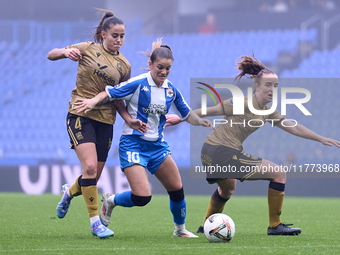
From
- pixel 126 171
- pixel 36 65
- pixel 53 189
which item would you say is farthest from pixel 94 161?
pixel 36 65

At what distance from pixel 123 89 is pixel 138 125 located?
364mm

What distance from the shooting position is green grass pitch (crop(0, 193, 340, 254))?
4.27 m

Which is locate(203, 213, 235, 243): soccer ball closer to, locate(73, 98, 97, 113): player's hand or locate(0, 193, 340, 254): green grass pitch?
locate(0, 193, 340, 254): green grass pitch

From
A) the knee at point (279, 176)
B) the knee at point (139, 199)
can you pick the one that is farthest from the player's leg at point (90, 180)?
the knee at point (279, 176)

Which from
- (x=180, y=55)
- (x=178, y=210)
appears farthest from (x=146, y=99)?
(x=180, y=55)

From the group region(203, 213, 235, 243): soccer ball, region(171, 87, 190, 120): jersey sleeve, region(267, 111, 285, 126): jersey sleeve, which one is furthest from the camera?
region(267, 111, 285, 126): jersey sleeve

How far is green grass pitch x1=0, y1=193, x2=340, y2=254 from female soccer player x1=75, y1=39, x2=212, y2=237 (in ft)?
1.49

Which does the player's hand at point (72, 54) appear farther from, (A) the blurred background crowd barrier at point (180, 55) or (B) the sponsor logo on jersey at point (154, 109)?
(A) the blurred background crowd barrier at point (180, 55)

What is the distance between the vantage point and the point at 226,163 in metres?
5.64

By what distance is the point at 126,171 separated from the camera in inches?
199

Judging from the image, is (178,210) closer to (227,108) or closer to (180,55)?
(227,108)

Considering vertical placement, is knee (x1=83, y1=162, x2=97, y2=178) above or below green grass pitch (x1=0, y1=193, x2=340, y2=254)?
above

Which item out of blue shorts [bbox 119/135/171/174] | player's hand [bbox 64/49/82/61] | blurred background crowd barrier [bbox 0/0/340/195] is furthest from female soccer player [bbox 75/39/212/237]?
blurred background crowd barrier [bbox 0/0/340/195]

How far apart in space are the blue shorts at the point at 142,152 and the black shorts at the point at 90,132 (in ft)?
0.82
